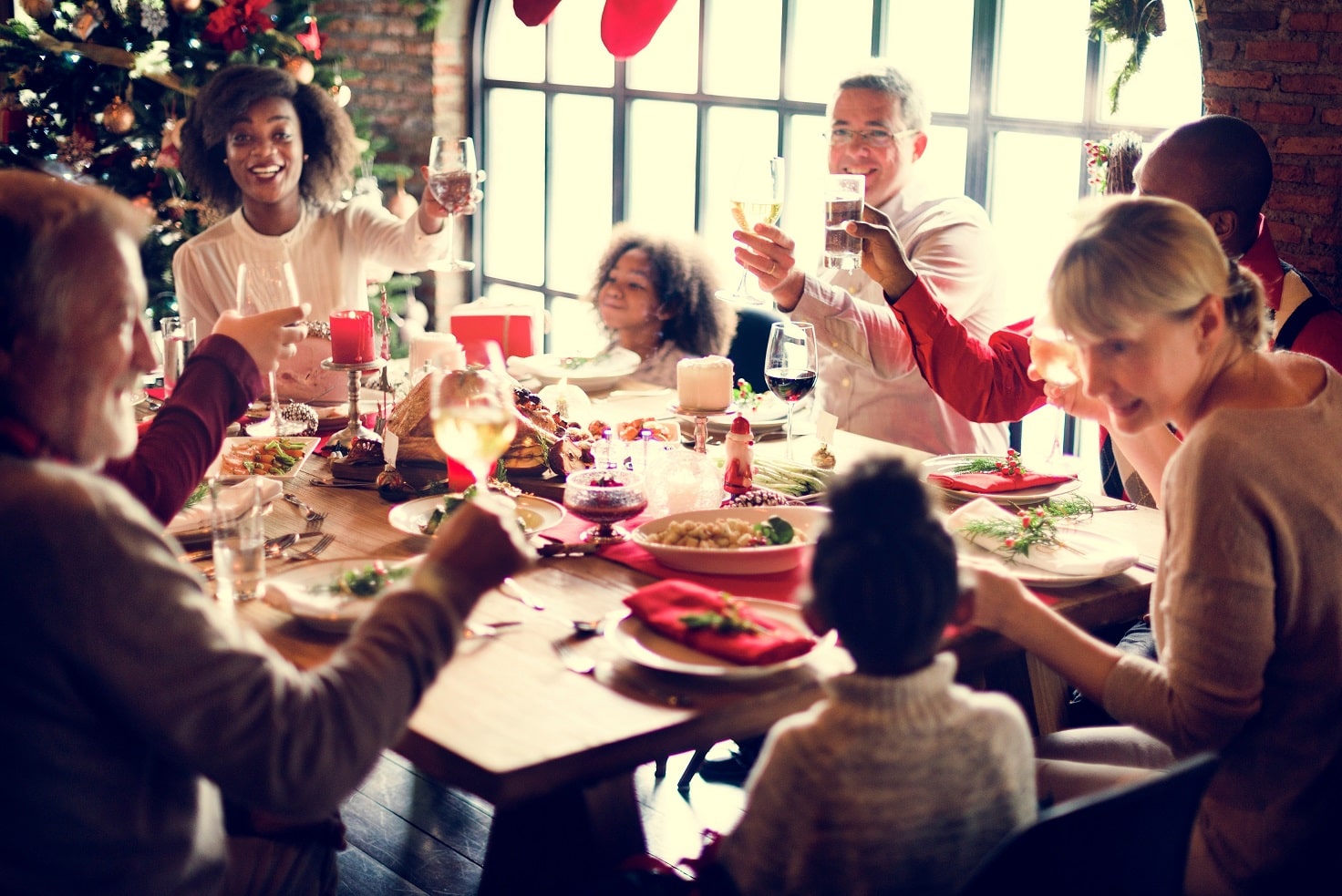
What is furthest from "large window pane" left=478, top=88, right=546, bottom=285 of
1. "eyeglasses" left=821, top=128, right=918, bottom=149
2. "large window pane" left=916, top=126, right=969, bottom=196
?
"eyeglasses" left=821, top=128, right=918, bottom=149

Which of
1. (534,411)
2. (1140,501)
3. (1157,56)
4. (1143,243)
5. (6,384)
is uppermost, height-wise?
(1157,56)

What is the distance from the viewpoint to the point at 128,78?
460cm

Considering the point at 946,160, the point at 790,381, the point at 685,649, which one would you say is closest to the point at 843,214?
the point at 790,381

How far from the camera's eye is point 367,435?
7.77 ft

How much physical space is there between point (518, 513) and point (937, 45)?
283cm

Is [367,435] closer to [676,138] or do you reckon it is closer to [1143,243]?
[1143,243]

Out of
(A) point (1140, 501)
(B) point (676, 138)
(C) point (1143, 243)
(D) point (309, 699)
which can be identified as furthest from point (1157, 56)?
(D) point (309, 699)

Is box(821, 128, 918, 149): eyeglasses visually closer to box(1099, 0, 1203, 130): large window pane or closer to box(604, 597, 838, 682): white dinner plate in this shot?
box(1099, 0, 1203, 130): large window pane

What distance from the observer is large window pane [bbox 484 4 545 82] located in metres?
5.80

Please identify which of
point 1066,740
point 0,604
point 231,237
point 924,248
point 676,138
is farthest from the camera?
point 676,138

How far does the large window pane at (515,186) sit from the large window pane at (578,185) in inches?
3.7

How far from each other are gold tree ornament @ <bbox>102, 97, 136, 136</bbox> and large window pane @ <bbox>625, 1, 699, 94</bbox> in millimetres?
1948

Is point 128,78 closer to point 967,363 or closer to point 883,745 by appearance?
point 967,363

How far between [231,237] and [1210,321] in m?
2.84
